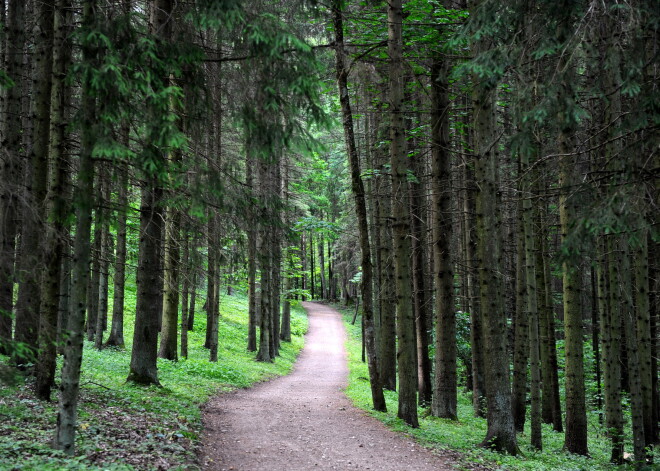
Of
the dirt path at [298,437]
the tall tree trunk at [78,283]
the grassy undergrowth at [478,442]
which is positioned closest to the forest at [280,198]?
the tall tree trunk at [78,283]

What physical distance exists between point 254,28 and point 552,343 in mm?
12953

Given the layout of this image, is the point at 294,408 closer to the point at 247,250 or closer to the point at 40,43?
the point at 247,250

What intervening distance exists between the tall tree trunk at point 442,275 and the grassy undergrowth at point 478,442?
2.17 feet

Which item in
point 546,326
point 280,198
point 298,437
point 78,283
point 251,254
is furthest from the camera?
Result: point 546,326

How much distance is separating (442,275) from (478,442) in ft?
12.7

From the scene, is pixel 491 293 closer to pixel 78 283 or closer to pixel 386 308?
pixel 78 283

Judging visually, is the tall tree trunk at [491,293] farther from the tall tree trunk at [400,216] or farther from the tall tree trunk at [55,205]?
the tall tree trunk at [55,205]

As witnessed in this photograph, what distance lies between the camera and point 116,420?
25.0 ft

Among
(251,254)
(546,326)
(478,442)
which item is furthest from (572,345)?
(251,254)

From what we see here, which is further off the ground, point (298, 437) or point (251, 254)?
point (251, 254)

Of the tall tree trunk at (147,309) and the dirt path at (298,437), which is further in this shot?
the tall tree trunk at (147,309)

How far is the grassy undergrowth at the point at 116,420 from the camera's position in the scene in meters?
5.70

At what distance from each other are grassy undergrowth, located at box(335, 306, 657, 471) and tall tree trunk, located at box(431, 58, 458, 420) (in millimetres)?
661

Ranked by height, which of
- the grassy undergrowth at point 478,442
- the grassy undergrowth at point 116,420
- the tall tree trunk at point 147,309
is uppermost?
the tall tree trunk at point 147,309
